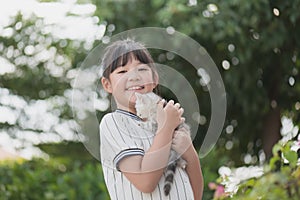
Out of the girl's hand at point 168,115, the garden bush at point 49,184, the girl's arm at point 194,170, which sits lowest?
the girl's arm at point 194,170

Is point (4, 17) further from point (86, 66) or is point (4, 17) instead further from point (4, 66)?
point (86, 66)

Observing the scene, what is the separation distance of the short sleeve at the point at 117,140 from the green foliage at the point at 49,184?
2937 mm

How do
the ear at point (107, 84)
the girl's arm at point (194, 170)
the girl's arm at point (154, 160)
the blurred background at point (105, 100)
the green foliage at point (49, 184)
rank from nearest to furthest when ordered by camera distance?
the girl's arm at point (154, 160) → the girl's arm at point (194, 170) → the ear at point (107, 84) → the green foliage at point (49, 184) → the blurred background at point (105, 100)

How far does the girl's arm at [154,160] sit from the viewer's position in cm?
221

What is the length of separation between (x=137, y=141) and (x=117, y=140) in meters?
0.06

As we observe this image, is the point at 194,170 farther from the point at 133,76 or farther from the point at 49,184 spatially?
the point at 49,184

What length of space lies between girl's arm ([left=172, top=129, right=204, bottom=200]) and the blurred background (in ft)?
6.57

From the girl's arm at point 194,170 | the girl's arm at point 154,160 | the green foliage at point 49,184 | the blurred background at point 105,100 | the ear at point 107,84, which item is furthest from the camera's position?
the blurred background at point 105,100

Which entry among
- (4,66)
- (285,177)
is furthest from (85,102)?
(4,66)

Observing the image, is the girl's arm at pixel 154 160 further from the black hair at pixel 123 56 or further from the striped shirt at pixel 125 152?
the black hair at pixel 123 56

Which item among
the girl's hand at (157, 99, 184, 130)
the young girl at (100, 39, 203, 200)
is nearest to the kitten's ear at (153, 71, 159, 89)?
the young girl at (100, 39, 203, 200)

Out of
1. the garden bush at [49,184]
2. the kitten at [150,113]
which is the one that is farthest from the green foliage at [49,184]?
the kitten at [150,113]

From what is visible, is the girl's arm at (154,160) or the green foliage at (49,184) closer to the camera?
the girl's arm at (154,160)

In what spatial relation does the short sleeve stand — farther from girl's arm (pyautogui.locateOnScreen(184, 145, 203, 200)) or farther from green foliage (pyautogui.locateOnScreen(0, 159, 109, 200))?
green foliage (pyautogui.locateOnScreen(0, 159, 109, 200))
